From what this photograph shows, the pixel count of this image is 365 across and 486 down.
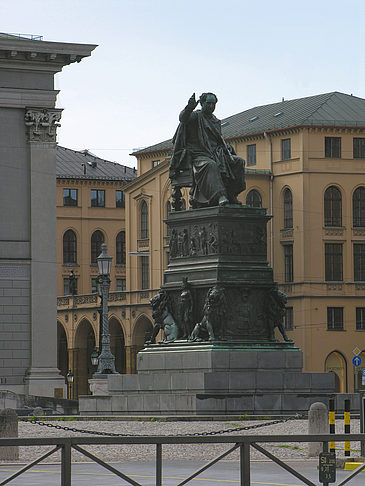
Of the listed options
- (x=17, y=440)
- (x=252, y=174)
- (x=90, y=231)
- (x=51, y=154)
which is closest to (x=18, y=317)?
(x=51, y=154)

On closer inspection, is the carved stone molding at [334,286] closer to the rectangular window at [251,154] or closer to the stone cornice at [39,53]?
the rectangular window at [251,154]

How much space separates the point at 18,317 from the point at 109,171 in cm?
7769

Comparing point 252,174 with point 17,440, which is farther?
point 252,174

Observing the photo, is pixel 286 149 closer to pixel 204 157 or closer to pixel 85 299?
pixel 85 299

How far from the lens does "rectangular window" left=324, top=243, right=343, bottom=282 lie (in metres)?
106

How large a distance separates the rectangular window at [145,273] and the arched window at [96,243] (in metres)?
12.4

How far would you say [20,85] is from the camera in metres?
58.6

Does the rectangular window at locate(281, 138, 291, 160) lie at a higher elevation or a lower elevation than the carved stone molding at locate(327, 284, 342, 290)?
higher

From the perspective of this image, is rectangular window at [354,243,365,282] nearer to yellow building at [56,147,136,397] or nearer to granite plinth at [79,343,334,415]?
yellow building at [56,147,136,397]

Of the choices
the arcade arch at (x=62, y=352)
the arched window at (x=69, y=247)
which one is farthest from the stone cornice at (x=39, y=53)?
the arched window at (x=69, y=247)

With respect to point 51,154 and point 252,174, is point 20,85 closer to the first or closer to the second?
point 51,154

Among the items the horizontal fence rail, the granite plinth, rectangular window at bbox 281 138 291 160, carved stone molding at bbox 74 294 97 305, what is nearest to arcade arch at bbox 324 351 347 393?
rectangular window at bbox 281 138 291 160

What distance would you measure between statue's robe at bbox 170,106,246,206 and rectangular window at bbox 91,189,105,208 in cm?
9418

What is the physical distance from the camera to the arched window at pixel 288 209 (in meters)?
107
